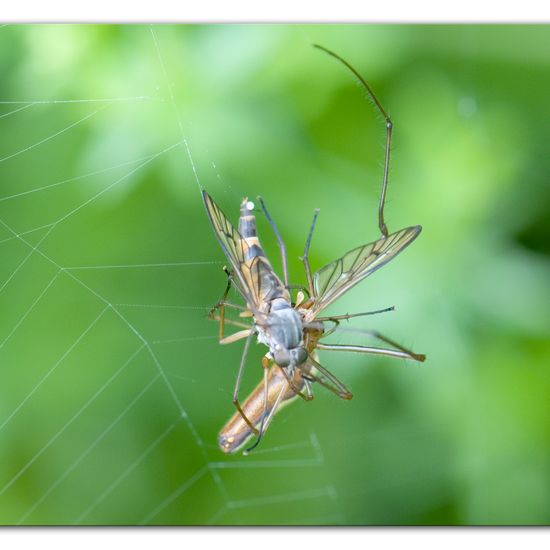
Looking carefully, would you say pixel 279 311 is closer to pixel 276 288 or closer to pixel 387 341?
pixel 276 288

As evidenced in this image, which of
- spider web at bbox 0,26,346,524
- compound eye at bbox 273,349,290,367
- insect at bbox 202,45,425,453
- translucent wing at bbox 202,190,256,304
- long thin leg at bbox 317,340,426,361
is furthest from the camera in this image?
spider web at bbox 0,26,346,524

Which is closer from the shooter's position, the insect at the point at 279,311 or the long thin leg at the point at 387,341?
the insect at the point at 279,311

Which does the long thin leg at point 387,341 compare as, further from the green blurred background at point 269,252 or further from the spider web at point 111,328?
the spider web at point 111,328

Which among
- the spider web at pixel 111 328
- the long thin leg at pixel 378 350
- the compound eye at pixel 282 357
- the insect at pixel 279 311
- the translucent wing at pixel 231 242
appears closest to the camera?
the translucent wing at pixel 231 242

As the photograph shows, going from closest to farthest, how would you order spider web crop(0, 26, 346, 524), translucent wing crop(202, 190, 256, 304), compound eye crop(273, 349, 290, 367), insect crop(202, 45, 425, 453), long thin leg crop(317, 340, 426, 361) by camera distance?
translucent wing crop(202, 190, 256, 304), insect crop(202, 45, 425, 453), compound eye crop(273, 349, 290, 367), long thin leg crop(317, 340, 426, 361), spider web crop(0, 26, 346, 524)

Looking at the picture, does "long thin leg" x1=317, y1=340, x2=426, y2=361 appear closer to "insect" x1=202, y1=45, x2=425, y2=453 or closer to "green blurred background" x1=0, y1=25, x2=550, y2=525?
"insect" x1=202, y1=45, x2=425, y2=453

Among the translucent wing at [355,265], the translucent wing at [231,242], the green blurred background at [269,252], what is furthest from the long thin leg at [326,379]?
the green blurred background at [269,252]

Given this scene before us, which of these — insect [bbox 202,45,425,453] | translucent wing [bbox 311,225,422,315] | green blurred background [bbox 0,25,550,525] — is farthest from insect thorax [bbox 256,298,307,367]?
green blurred background [bbox 0,25,550,525]

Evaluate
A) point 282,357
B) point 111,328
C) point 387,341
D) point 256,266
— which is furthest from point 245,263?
point 111,328
